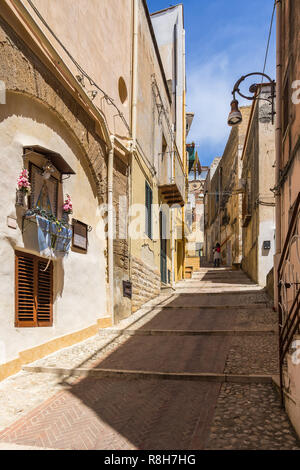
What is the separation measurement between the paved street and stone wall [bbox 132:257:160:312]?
76.8 inches

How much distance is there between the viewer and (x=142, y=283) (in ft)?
37.7

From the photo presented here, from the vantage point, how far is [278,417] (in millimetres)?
4156

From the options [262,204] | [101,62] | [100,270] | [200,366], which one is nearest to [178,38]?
[262,204]

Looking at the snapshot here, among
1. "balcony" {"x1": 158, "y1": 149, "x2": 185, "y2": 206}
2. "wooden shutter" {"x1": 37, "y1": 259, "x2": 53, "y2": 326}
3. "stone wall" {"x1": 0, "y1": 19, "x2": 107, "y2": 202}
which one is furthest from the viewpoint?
"balcony" {"x1": 158, "y1": 149, "x2": 185, "y2": 206}

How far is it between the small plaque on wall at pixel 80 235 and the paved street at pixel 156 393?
2.03m

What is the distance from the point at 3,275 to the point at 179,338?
391 cm

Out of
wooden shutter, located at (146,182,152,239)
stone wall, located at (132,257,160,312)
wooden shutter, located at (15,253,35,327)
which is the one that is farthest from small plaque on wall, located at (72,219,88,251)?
wooden shutter, located at (146,182,152,239)

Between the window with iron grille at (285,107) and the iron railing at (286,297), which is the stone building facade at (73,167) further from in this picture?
the window with iron grille at (285,107)

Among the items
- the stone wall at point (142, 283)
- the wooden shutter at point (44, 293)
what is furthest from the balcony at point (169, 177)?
the wooden shutter at point (44, 293)

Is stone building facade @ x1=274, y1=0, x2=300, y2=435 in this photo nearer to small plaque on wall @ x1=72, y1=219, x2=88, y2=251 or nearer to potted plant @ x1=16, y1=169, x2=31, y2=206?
potted plant @ x1=16, y1=169, x2=31, y2=206

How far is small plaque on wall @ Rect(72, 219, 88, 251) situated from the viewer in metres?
7.91

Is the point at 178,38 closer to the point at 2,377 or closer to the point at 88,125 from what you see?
the point at 88,125

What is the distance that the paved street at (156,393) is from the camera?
12.7 ft

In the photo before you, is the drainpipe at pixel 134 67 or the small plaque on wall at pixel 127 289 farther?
the drainpipe at pixel 134 67
